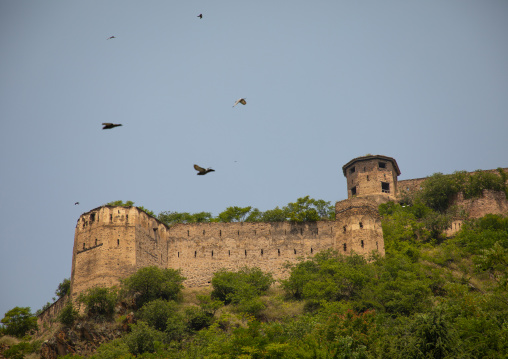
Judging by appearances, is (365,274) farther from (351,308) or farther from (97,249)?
(97,249)

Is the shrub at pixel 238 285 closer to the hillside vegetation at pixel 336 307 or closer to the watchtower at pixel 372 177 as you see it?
the hillside vegetation at pixel 336 307

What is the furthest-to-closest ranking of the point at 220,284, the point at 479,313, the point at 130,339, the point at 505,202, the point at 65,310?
the point at 505,202 → the point at 220,284 → the point at 65,310 → the point at 130,339 → the point at 479,313

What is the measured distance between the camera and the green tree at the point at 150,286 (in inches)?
1956

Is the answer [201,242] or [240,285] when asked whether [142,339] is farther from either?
[201,242]

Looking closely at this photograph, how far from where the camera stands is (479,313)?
37.7m

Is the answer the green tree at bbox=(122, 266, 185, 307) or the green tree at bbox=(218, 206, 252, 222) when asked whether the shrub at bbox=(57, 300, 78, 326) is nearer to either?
the green tree at bbox=(122, 266, 185, 307)

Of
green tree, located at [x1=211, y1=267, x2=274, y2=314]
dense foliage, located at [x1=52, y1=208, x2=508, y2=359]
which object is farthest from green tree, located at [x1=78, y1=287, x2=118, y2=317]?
green tree, located at [x1=211, y1=267, x2=274, y2=314]

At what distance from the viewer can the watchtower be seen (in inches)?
2553

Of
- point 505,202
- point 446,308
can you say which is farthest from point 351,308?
point 505,202

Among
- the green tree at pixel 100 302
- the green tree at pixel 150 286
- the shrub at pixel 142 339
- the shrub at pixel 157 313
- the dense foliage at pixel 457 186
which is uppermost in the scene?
the dense foliage at pixel 457 186

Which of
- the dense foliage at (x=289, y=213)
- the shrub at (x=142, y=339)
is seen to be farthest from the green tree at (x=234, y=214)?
the shrub at (x=142, y=339)

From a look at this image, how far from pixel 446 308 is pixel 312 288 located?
11.1 m

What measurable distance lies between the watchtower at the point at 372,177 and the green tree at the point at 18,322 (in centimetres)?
2759

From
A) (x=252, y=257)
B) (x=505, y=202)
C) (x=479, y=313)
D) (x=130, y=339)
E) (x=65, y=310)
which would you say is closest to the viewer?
(x=479, y=313)
